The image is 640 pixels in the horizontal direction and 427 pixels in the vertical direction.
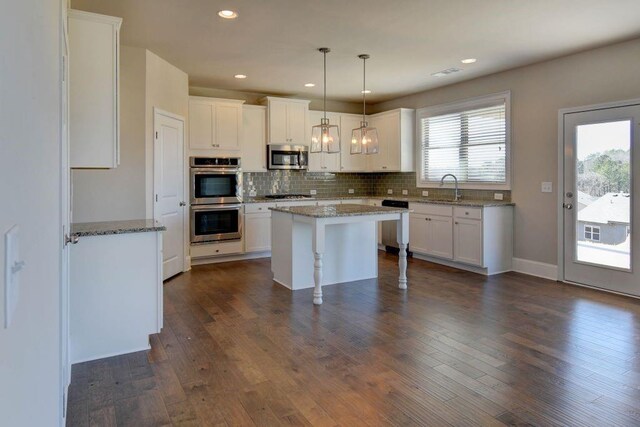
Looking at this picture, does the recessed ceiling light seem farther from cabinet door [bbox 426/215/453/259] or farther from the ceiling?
cabinet door [bbox 426/215/453/259]

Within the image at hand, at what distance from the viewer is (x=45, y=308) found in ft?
3.51

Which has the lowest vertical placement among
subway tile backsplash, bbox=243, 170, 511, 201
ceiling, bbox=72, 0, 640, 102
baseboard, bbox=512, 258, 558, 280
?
baseboard, bbox=512, 258, 558, 280

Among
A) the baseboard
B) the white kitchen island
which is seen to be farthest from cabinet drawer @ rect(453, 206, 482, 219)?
the white kitchen island

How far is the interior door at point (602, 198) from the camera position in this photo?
445cm

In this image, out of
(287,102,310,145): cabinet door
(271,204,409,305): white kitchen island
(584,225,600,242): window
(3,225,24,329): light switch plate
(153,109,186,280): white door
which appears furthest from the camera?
(287,102,310,145): cabinet door

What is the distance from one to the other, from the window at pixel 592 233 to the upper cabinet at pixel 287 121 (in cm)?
422

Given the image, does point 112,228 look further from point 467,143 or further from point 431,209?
point 467,143

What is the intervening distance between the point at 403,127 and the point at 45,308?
261 inches

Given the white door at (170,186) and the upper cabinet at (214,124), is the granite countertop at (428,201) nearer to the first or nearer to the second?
the upper cabinet at (214,124)

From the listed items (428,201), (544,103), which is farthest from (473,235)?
(544,103)

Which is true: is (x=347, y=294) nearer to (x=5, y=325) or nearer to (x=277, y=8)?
(x=277, y=8)

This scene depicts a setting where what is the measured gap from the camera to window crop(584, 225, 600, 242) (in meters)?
4.76

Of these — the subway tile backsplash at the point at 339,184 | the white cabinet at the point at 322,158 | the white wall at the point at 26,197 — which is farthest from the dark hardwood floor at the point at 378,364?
the white cabinet at the point at 322,158

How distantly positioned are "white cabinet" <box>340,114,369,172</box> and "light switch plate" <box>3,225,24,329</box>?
23.6 feet
